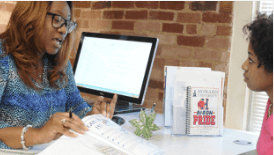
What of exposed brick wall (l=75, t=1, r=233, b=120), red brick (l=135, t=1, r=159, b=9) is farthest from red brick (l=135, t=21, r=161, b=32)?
red brick (l=135, t=1, r=159, b=9)

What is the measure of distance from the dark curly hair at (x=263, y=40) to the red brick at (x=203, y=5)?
689mm

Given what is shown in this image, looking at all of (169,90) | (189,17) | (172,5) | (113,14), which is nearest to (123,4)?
(113,14)

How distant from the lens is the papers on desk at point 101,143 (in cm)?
76

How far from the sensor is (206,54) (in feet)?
5.14

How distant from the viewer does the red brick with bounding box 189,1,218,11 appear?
1.52 m

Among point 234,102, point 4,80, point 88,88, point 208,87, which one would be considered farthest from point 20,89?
point 234,102

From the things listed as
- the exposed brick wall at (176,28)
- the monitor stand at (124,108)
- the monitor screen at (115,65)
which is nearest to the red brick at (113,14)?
the exposed brick wall at (176,28)

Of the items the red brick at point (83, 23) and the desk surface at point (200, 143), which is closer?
the desk surface at point (200, 143)

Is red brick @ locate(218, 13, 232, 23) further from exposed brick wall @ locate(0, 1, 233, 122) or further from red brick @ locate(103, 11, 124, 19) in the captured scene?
red brick @ locate(103, 11, 124, 19)

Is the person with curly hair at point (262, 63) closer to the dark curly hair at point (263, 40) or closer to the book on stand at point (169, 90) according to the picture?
the dark curly hair at point (263, 40)

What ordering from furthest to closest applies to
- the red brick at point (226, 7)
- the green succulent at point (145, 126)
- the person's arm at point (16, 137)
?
the red brick at point (226, 7), the green succulent at point (145, 126), the person's arm at point (16, 137)

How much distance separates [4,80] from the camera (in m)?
0.95

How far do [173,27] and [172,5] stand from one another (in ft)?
0.46

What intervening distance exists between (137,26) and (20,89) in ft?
3.20
